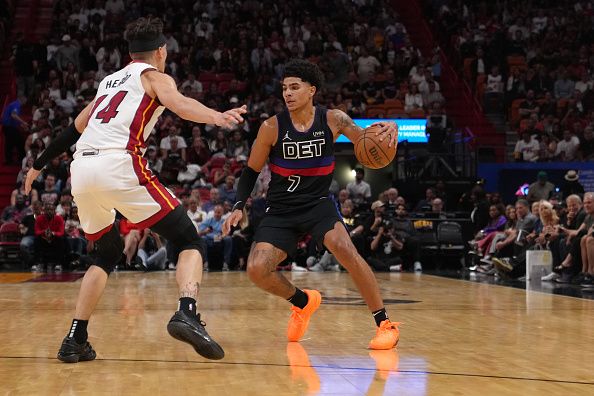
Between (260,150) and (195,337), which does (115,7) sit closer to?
(260,150)

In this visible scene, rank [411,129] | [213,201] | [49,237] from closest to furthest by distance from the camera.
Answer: [49,237], [213,201], [411,129]

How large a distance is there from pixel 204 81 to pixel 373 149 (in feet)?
51.6

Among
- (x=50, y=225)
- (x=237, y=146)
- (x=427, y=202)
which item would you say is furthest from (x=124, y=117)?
(x=237, y=146)

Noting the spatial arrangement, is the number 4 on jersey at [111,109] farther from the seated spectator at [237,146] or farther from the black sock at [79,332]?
the seated spectator at [237,146]

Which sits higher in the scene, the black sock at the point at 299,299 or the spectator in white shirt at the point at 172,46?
the spectator in white shirt at the point at 172,46

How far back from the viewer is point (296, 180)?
605cm

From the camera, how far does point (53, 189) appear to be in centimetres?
1666

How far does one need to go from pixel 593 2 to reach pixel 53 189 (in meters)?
16.5

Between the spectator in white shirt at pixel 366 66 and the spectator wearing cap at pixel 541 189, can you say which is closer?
the spectator wearing cap at pixel 541 189

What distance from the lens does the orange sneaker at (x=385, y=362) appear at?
180 inches

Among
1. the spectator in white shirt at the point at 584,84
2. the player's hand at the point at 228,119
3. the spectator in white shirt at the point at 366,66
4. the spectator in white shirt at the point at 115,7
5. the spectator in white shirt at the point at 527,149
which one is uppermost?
the spectator in white shirt at the point at 115,7

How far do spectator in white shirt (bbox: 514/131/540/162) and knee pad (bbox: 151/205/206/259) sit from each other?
50.9 ft

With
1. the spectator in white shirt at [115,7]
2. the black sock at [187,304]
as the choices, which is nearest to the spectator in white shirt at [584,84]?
the spectator in white shirt at [115,7]

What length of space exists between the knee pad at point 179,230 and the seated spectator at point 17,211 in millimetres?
12225
